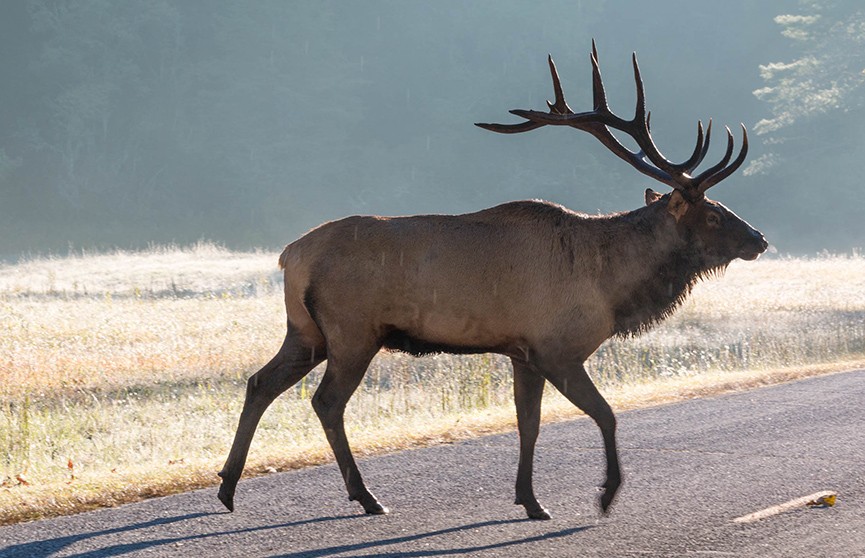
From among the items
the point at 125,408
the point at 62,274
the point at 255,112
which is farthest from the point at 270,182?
the point at 125,408

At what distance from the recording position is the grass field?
29.3 feet

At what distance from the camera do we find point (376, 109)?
243ft

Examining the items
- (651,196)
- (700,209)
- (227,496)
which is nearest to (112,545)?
(227,496)

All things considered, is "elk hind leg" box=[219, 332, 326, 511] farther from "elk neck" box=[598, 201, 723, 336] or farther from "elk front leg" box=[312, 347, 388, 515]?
"elk neck" box=[598, 201, 723, 336]

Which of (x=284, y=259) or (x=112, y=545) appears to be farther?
(x=284, y=259)

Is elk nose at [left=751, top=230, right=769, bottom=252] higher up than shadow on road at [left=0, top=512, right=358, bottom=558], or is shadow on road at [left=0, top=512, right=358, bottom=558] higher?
elk nose at [left=751, top=230, right=769, bottom=252]

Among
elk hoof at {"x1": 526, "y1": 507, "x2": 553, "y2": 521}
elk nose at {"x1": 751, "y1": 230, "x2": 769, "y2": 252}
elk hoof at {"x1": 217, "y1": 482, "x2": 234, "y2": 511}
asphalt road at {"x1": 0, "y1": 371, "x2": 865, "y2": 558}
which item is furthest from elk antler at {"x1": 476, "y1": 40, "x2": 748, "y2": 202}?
elk hoof at {"x1": 217, "y1": 482, "x2": 234, "y2": 511}

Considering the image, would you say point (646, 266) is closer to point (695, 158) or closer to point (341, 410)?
point (695, 158)

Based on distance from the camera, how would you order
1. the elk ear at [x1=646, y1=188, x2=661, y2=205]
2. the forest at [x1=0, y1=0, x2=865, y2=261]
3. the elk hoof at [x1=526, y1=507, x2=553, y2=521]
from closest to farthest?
1. the elk hoof at [x1=526, y1=507, x2=553, y2=521]
2. the elk ear at [x1=646, y1=188, x2=661, y2=205]
3. the forest at [x1=0, y1=0, x2=865, y2=261]

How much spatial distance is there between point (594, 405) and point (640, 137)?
2103 millimetres

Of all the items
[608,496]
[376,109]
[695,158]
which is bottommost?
[608,496]

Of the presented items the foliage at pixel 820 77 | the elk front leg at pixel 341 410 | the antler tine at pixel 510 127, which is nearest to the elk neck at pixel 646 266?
the antler tine at pixel 510 127

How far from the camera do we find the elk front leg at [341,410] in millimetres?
7004

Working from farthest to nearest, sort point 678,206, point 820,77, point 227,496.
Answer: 1. point 820,77
2. point 678,206
3. point 227,496
